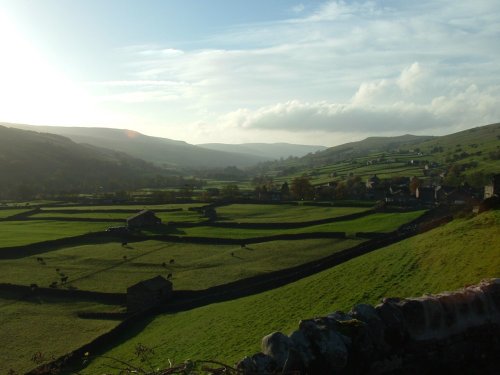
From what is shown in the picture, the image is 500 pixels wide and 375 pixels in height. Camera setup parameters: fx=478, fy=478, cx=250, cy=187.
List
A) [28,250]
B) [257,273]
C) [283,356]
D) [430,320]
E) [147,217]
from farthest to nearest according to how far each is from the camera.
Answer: [147,217] → [28,250] → [257,273] → [430,320] → [283,356]

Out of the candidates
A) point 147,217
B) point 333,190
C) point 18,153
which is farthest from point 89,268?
point 18,153

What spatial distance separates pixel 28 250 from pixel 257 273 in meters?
31.4

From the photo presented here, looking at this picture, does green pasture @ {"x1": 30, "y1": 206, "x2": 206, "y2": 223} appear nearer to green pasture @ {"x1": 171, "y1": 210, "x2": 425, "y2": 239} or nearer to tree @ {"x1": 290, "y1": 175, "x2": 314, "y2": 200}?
green pasture @ {"x1": 171, "y1": 210, "x2": 425, "y2": 239}

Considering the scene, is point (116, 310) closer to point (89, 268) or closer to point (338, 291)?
point (89, 268)

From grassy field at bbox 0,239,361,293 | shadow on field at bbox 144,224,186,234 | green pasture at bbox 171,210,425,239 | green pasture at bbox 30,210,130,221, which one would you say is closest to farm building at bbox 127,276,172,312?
grassy field at bbox 0,239,361,293

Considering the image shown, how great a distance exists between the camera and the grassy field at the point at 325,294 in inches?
893

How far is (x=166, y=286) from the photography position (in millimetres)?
36844

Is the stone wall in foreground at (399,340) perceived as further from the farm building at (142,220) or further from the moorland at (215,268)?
the farm building at (142,220)

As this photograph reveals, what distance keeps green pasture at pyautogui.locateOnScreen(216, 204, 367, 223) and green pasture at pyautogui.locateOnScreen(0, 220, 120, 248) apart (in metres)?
21.0

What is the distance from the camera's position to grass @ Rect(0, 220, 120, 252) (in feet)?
203

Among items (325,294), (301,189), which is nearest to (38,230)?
(325,294)

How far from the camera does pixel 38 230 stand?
71.4m

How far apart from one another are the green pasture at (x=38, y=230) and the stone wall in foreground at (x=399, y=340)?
57.5 metres

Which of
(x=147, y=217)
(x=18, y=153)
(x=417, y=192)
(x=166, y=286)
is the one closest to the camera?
(x=166, y=286)
